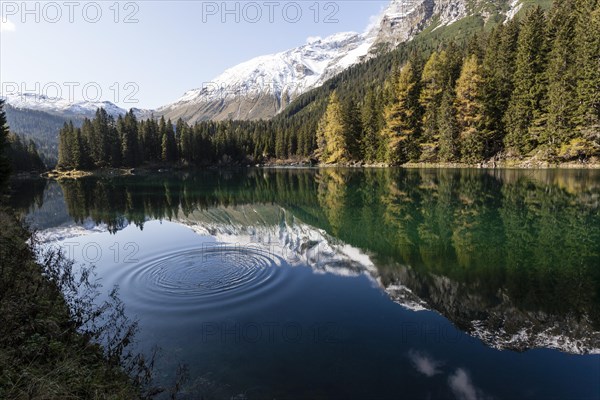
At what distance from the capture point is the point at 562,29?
54750 millimetres

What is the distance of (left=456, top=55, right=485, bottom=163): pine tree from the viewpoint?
63.7m

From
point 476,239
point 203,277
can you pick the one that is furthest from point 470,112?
point 203,277

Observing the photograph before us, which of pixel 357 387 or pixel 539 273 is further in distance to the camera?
pixel 539 273

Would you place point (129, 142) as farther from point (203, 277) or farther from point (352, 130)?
point (203, 277)

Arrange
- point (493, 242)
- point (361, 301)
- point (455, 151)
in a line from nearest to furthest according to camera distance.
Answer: point (361, 301) → point (493, 242) → point (455, 151)

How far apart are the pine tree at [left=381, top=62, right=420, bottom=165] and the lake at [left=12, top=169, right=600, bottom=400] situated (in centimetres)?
5121

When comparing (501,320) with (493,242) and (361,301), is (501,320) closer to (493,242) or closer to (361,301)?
(361,301)

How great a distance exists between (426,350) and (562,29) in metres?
66.3

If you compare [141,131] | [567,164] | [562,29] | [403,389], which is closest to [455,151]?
[567,164]

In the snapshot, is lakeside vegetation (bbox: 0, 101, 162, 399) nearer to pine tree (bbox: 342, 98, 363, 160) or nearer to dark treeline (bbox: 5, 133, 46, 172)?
pine tree (bbox: 342, 98, 363, 160)

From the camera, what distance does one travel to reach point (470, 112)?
6519 centimetres

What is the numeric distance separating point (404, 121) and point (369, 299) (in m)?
70.3

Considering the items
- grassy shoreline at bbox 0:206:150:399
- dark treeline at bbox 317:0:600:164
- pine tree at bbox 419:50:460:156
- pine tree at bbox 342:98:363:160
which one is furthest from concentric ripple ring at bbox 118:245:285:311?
pine tree at bbox 342:98:363:160

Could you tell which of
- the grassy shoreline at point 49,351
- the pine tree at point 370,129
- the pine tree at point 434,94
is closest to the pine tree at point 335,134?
the pine tree at point 370,129
